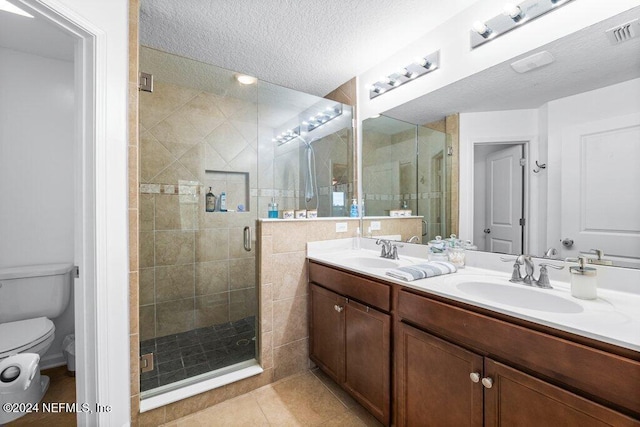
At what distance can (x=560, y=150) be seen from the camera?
4.19 feet

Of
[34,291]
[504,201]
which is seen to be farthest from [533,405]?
[34,291]

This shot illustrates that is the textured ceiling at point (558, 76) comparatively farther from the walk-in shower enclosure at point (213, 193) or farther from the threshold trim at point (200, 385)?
the threshold trim at point (200, 385)

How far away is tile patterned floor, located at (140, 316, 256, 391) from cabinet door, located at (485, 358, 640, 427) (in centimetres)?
148

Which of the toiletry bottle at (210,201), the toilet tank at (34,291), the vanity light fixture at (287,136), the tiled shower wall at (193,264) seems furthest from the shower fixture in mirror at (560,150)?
the toilet tank at (34,291)

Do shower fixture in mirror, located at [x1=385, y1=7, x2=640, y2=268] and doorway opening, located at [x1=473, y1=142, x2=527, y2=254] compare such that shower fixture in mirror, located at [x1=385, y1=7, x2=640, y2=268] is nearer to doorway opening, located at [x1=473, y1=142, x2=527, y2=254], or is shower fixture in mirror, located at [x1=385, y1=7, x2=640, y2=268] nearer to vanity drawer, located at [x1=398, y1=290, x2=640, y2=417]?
doorway opening, located at [x1=473, y1=142, x2=527, y2=254]

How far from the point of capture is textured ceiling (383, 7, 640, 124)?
1107 mm

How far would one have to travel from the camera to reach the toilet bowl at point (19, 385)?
1146 millimetres

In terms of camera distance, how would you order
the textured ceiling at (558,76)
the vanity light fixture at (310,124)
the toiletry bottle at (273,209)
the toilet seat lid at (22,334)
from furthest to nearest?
the vanity light fixture at (310,124), the toiletry bottle at (273,209), the toilet seat lid at (22,334), the textured ceiling at (558,76)

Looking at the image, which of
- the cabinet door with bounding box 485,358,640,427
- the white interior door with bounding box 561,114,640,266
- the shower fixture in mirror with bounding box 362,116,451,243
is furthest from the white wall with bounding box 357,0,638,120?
the cabinet door with bounding box 485,358,640,427

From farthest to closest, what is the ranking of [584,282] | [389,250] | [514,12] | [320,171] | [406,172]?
[320,171] < [406,172] < [389,250] < [514,12] < [584,282]

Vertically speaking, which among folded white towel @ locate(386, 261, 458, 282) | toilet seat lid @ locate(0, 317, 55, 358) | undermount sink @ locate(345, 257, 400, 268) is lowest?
toilet seat lid @ locate(0, 317, 55, 358)

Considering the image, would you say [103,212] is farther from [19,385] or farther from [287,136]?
[287,136]

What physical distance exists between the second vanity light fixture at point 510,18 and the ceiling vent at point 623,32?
0.26 meters

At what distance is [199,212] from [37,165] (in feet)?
3.83
